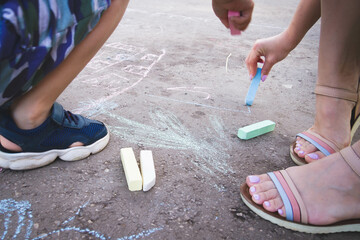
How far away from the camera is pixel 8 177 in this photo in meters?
1.14

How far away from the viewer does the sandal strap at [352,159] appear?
992mm

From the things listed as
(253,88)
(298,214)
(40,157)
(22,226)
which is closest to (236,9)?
(253,88)

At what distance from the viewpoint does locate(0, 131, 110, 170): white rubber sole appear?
1129 mm

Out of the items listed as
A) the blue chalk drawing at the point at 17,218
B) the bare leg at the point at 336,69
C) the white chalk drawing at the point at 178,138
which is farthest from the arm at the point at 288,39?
the blue chalk drawing at the point at 17,218

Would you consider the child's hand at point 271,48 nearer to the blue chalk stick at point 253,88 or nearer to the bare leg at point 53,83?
the blue chalk stick at point 253,88

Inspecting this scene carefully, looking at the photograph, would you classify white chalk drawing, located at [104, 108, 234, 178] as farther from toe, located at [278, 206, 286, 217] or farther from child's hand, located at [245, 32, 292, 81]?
child's hand, located at [245, 32, 292, 81]

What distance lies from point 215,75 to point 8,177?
168cm

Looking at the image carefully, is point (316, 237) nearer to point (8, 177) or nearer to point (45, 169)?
point (45, 169)

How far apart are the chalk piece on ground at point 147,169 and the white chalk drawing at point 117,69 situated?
0.61 m

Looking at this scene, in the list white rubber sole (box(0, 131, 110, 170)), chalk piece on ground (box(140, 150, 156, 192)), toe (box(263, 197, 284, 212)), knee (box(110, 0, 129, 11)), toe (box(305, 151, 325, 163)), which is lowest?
toe (box(305, 151, 325, 163))

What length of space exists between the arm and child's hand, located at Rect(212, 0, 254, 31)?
1.22ft

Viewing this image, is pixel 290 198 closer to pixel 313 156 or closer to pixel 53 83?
pixel 313 156

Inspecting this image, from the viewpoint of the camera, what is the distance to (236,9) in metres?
1.22

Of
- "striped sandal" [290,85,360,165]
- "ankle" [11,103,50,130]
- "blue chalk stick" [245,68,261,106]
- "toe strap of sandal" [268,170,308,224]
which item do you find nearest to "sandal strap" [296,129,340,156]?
"striped sandal" [290,85,360,165]
